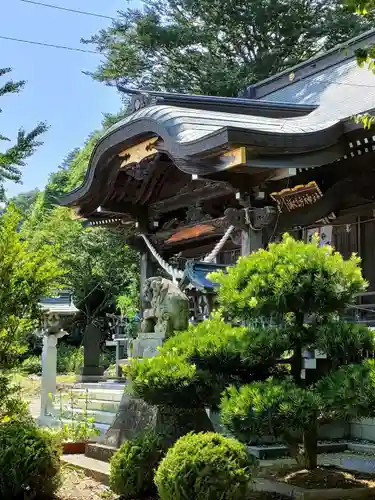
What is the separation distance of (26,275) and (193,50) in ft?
61.7

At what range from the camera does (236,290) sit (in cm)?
513

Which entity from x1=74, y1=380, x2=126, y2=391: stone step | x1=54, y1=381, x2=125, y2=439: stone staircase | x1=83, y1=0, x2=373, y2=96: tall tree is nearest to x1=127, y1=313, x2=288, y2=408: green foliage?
x1=54, y1=381, x2=125, y2=439: stone staircase

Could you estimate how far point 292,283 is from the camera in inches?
190

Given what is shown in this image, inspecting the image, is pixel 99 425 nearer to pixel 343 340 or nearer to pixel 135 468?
pixel 135 468

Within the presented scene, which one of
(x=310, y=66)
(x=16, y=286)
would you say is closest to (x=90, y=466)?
(x=16, y=286)

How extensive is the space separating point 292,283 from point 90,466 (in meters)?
3.49

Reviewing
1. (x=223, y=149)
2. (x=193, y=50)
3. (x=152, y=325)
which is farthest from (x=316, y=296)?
→ (x=193, y=50)

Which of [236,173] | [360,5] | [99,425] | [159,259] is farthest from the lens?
[159,259]

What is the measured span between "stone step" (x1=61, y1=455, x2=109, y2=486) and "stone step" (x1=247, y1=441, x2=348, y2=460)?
5.57 feet

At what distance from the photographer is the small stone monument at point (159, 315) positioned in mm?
Answer: 6914

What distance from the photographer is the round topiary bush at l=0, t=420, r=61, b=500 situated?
18.3ft

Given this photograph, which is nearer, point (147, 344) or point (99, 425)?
point (147, 344)

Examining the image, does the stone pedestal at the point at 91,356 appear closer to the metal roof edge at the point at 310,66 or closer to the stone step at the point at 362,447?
the metal roof edge at the point at 310,66

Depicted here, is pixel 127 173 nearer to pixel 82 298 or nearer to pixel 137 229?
pixel 137 229
